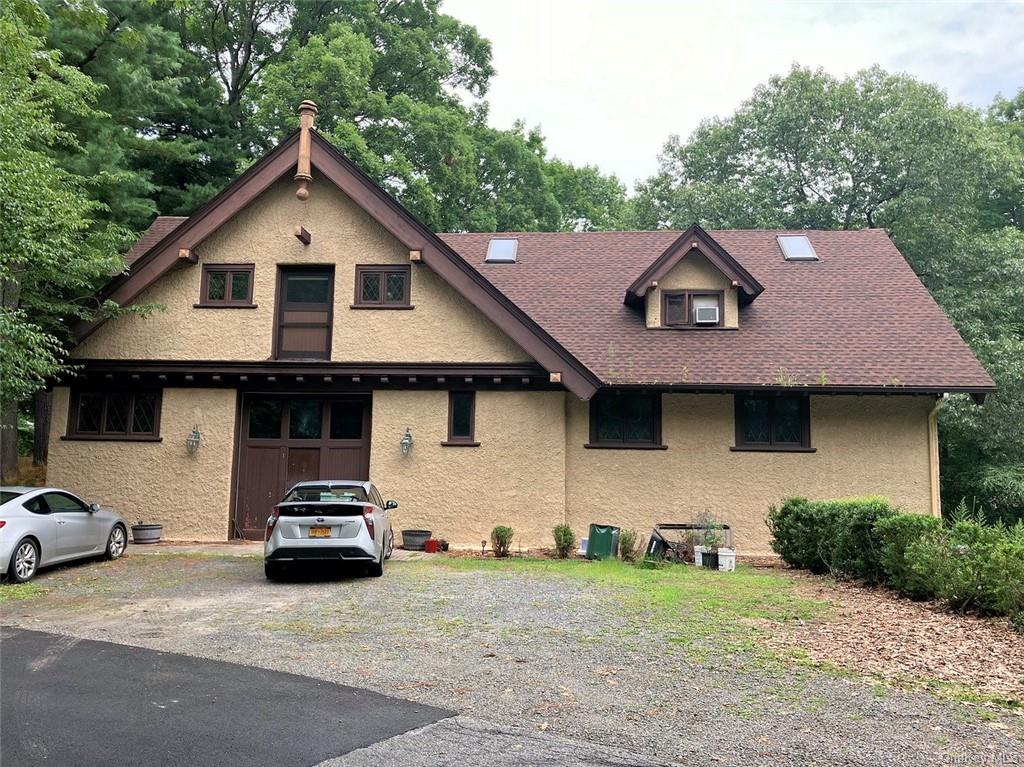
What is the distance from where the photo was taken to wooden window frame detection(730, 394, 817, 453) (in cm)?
1553

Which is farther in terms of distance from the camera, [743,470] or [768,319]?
[768,319]

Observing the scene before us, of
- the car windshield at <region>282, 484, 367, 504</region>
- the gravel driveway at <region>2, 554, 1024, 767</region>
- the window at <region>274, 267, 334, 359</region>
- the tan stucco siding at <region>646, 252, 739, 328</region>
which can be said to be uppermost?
the tan stucco siding at <region>646, 252, 739, 328</region>

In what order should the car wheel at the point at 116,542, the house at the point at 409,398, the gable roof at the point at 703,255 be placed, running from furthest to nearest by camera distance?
1. the gable roof at the point at 703,255
2. the house at the point at 409,398
3. the car wheel at the point at 116,542

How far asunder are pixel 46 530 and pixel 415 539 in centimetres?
618

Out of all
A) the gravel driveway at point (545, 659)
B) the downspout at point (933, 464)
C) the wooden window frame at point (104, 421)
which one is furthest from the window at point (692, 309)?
the wooden window frame at point (104, 421)

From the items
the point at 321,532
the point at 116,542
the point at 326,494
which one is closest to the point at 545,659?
the point at 321,532

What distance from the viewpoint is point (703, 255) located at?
17.0 metres

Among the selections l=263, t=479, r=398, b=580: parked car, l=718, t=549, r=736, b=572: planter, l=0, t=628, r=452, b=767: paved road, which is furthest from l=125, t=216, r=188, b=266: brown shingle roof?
l=718, t=549, r=736, b=572: planter

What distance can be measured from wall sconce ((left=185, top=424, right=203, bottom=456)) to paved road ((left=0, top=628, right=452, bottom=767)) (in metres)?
8.92

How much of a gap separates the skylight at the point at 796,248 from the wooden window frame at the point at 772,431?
5.99 meters

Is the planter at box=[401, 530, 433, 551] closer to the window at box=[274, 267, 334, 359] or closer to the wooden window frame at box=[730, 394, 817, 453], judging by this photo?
the window at box=[274, 267, 334, 359]

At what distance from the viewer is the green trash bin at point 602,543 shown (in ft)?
46.5

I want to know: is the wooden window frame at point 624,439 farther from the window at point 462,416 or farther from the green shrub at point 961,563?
the green shrub at point 961,563

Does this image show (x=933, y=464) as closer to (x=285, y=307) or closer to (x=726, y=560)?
(x=726, y=560)
